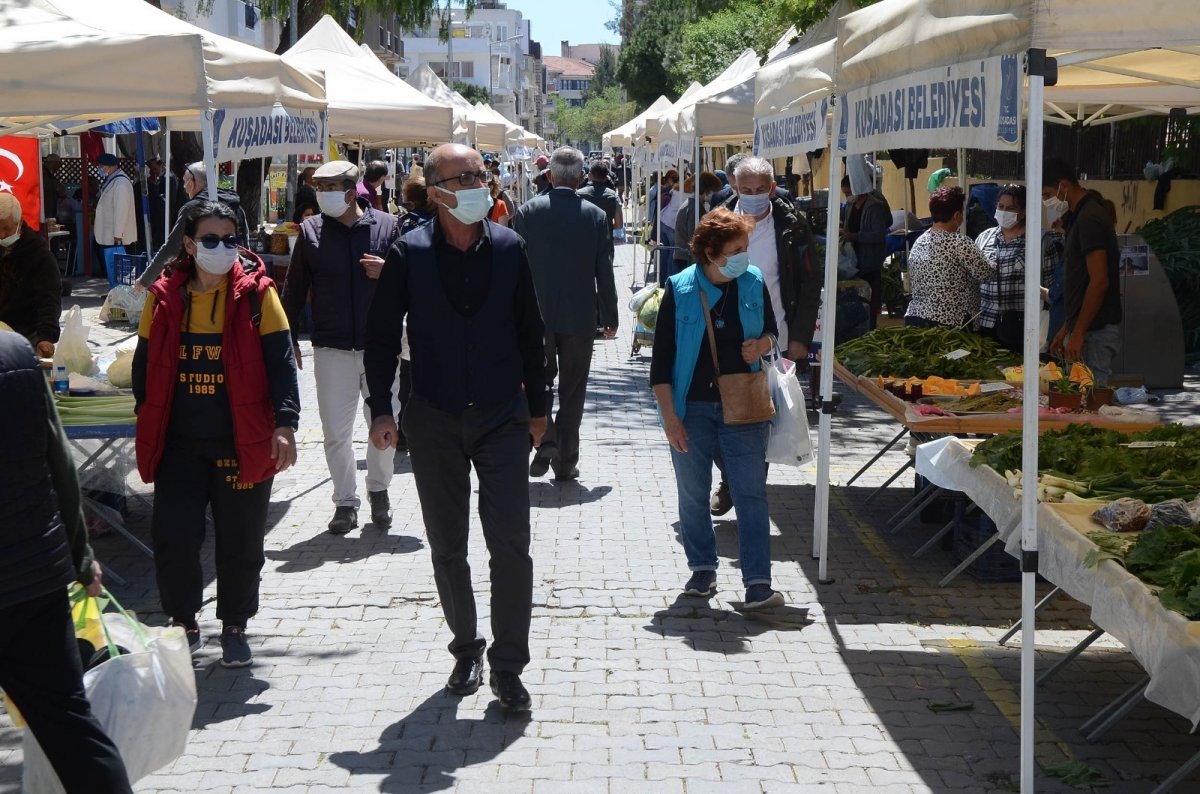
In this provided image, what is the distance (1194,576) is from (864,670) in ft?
5.94

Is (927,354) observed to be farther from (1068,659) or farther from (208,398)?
(208,398)

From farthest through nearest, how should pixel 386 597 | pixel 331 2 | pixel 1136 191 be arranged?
pixel 331 2
pixel 1136 191
pixel 386 597

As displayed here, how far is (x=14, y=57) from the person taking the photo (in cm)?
633

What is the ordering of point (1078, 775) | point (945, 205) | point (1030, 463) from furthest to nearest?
1. point (945, 205)
2. point (1078, 775)
3. point (1030, 463)

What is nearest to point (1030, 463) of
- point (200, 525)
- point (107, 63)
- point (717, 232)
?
point (717, 232)

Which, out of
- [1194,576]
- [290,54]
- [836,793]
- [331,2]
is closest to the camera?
[1194,576]

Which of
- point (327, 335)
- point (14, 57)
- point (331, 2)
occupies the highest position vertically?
point (331, 2)

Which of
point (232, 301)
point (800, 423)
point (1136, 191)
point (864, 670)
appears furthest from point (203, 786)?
point (1136, 191)

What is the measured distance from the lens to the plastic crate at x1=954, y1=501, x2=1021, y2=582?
7.25 m

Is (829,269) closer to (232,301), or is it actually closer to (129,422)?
(232,301)

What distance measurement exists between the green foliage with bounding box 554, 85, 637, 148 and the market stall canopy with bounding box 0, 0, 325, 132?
404ft

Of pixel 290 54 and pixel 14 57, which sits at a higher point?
pixel 290 54

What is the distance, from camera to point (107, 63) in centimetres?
658

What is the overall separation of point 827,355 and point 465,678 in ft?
8.73
